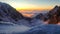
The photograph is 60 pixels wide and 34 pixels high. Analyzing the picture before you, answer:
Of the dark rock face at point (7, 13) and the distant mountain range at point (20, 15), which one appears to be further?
the dark rock face at point (7, 13)

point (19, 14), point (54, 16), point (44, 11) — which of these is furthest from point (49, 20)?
point (19, 14)

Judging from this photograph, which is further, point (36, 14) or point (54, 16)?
point (36, 14)

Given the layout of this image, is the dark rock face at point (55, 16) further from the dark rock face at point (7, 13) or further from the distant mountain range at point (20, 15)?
the dark rock face at point (7, 13)

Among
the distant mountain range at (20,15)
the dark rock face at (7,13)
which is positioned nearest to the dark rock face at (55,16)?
the distant mountain range at (20,15)

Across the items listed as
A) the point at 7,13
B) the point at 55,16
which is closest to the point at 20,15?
the point at 7,13

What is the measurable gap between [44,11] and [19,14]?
0.47 meters

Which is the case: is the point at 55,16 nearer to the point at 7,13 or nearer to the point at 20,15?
the point at 20,15

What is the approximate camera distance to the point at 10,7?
2.88 m

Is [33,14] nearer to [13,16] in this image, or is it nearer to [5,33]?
[13,16]

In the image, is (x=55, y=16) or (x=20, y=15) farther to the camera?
(x=20, y=15)

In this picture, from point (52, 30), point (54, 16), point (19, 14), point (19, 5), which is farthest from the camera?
point (19, 14)

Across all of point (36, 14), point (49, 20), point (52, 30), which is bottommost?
point (52, 30)

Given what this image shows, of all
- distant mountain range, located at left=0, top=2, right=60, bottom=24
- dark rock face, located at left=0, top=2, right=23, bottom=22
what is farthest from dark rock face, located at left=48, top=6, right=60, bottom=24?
dark rock face, located at left=0, top=2, right=23, bottom=22

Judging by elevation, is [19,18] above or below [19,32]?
above
